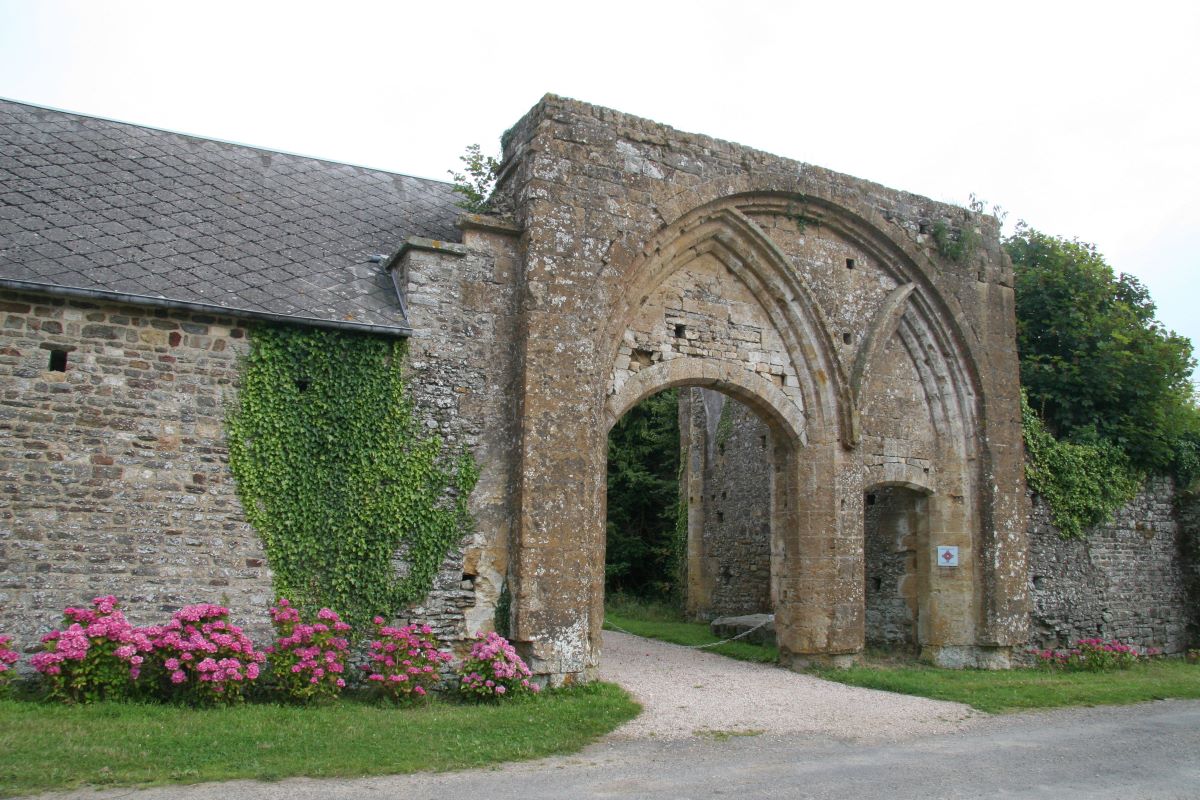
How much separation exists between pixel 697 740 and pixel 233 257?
19.7 ft

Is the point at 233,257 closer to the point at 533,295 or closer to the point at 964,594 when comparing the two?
the point at 533,295

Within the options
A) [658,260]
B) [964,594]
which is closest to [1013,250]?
[964,594]

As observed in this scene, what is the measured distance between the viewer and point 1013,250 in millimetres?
16328

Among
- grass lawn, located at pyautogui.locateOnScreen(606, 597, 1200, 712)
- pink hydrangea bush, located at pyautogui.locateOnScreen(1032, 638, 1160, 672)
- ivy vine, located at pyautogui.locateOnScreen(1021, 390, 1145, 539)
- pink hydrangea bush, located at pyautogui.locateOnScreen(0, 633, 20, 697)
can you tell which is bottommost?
grass lawn, located at pyautogui.locateOnScreen(606, 597, 1200, 712)

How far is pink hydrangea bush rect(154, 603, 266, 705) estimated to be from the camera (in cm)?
716

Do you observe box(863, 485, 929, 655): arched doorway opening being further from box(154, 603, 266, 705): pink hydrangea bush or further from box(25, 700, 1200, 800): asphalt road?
box(154, 603, 266, 705): pink hydrangea bush

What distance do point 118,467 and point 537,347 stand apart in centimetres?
370

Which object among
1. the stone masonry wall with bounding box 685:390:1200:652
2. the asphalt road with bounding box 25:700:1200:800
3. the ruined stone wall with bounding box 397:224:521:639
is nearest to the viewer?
the asphalt road with bounding box 25:700:1200:800

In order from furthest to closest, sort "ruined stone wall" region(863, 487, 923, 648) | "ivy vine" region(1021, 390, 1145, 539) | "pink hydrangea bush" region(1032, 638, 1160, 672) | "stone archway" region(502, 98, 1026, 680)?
"ivy vine" region(1021, 390, 1145, 539), "ruined stone wall" region(863, 487, 923, 648), "pink hydrangea bush" region(1032, 638, 1160, 672), "stone archway" region(502, 98, 1026, 680)

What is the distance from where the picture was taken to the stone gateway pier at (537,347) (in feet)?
25.7

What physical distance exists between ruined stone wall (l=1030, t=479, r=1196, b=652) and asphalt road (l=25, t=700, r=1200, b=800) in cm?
472

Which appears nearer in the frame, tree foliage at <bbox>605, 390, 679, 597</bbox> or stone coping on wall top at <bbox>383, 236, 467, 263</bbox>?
stone coping on wall top at <bbox>383, 236, 467, 263</bbox>

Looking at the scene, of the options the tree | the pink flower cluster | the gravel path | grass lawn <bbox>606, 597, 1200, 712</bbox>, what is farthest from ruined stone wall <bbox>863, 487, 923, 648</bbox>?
the pink flower cluster

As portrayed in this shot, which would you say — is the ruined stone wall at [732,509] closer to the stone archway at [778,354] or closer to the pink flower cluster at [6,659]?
the stone archway at [778,354]
